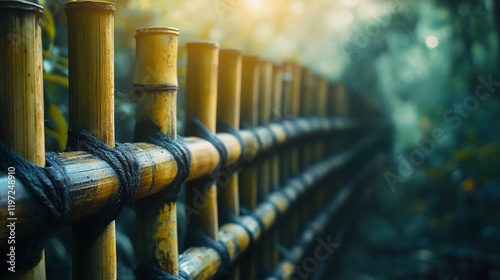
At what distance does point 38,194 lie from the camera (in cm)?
80

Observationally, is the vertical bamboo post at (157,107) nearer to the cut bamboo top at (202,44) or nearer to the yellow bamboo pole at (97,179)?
the yellow bamboo pole at (97,179)

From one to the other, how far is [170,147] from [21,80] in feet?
1.70

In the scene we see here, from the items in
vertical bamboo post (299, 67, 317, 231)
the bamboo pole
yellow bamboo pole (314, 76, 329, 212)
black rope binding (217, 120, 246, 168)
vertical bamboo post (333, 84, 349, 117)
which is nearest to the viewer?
black rope binding (217, 120, 246, 168)

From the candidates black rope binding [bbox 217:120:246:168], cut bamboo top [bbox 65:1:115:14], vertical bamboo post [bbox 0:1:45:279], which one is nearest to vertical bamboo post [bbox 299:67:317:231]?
black rope binding [bbox 217:120:246:168]

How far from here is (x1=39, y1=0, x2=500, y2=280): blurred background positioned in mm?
2820

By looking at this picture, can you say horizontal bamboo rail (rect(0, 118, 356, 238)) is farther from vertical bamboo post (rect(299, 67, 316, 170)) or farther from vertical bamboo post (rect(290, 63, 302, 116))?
vertical bamboo post (rect(299, 67, 316, 170))

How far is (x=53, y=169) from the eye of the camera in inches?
33.4

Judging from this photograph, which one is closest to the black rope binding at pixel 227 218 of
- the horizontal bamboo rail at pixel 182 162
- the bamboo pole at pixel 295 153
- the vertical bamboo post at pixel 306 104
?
the horizontal bamboo rail at pixel 182 162

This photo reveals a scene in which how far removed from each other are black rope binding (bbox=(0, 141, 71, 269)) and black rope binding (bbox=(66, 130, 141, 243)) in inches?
6.3

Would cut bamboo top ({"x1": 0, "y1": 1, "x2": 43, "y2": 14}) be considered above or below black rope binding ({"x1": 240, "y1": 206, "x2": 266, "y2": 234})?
above

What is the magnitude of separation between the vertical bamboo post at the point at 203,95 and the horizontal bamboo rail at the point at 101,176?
0.11 metres

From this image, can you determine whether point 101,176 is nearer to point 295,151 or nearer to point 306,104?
point 295,151

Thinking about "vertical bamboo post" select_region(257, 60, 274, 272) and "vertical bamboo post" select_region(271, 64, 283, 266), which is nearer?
"vertical bamboo post" select_region(257, 60, 274, 272)

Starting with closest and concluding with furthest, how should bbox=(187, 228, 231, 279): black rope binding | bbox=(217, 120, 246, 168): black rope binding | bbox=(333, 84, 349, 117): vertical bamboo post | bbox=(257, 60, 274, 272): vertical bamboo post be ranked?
bbox=(187, 228, 231, 279): black rope binding, bbox=(217, 120, 246, 168): black rope binding, bbox=(257, 60, 274, 272): vertical bamboo post, bbox=(333, 84, 349, 117): vertical bamboo post
